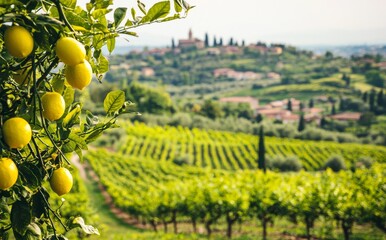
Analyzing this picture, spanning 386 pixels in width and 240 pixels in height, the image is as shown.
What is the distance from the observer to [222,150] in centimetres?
2945

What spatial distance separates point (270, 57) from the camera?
337 feet

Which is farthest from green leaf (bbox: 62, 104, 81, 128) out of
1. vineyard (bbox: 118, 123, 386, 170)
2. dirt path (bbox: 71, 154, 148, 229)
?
vineyard (bbox: 118, 123, 386, 170)

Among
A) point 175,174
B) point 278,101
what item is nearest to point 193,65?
point 278,101

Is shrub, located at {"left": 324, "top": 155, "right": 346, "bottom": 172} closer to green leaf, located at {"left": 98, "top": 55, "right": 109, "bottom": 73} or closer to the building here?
green leaf, located at {"left": 98, "top": 55, "right": 109, "bottom": 73}

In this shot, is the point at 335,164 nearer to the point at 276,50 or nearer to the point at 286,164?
the point at 286,164

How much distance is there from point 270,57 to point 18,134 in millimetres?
104811

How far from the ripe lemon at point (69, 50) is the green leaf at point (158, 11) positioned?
265mm

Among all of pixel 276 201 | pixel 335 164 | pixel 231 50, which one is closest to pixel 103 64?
pixel 276 201

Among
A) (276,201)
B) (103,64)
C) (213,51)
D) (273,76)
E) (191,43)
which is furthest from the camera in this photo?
(191,43)

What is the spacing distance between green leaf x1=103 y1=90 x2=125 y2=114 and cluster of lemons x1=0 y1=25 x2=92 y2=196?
0.22m

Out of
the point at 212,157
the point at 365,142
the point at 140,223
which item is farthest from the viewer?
the point at 365,142

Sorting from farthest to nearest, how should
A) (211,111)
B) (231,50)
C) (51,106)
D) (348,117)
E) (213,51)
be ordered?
1. (231,50)
2. (213,51)
3. (348,117)
4. (211,111)
5. (51,106)

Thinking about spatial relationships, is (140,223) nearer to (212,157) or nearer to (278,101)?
(212,157)

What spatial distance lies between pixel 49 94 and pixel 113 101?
251 mm
